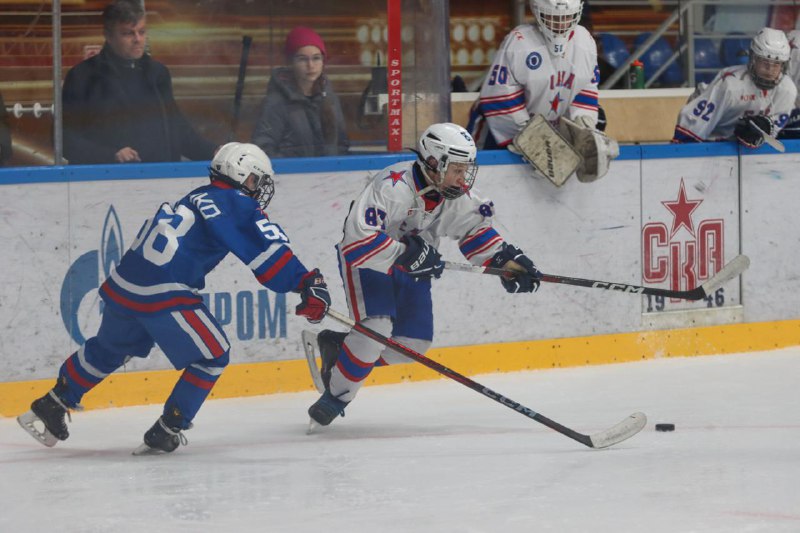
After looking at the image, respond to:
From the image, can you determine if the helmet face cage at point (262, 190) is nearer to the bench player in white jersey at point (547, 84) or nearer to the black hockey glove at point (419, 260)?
the black hockey glove at point (419, 260)

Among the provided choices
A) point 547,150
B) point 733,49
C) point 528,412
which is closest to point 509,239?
point 547,150

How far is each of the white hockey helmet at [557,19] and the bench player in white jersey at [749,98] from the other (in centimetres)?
74

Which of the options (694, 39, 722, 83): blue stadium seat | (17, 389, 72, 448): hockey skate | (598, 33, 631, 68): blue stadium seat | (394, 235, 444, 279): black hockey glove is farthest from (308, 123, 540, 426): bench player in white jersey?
(694, 39, 722, 83): blue stadium seat

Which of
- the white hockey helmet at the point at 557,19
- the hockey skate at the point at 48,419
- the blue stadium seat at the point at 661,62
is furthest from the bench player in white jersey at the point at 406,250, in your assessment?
the blue stadium seat at the point at 661,62

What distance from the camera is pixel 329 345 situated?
16.3ft

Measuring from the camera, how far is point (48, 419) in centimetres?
453

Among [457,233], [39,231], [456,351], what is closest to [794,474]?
[457,233]

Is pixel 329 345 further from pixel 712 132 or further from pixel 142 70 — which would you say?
pixel 712 132

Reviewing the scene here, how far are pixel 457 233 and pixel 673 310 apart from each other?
5.23 ft

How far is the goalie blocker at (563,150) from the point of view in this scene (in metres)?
5.85

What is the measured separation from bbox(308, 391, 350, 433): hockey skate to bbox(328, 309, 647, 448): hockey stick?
32 cm

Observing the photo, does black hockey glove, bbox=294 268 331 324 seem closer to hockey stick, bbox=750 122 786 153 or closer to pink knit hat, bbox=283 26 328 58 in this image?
pink knit hat, bbox=283 26 328 58

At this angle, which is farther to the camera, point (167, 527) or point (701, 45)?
point (701, 45)

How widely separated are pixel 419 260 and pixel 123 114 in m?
1.38
